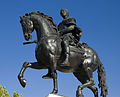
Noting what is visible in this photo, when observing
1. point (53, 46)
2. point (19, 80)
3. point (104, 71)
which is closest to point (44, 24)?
point (53, 46)

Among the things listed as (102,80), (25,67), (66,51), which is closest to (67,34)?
(66,51)

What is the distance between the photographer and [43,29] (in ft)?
28.2

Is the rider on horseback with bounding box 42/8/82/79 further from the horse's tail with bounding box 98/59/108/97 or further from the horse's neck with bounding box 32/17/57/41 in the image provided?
the horse's tail with bounding box 98/59/108/97

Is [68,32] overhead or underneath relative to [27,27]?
underneath

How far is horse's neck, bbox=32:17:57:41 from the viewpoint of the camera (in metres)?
8.56

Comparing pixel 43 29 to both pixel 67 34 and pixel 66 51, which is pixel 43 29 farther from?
pixel 66 51

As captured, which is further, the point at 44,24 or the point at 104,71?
the point at 104,71

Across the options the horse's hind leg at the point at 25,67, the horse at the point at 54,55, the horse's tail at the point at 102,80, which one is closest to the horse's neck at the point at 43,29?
the horse at the point at 54,55

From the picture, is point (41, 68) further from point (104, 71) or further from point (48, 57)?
point (104, 71)

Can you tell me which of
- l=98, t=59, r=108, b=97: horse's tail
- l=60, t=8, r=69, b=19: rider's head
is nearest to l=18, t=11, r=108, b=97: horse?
l=98, t=59, r=108, b=97: horse's tail

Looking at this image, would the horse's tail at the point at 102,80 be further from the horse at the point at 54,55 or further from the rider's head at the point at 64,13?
the rider's head at the point at 64,13

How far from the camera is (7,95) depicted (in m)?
24.2

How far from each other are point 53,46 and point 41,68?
0.84 meters

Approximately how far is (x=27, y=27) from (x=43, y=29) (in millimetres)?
559
